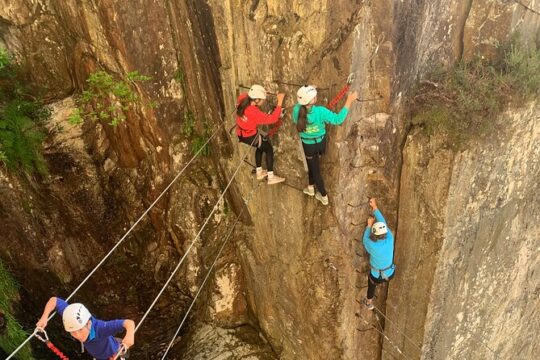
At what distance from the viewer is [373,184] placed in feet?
20.4

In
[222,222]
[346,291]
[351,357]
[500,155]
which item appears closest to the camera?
[500,155]

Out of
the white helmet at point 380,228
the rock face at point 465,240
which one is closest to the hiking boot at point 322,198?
the white helmet at point 380,228

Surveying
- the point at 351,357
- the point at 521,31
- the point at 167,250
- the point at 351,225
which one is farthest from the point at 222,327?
the point at 521,31

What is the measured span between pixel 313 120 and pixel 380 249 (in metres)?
2.03

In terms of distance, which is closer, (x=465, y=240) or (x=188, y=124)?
(x=465, y=240)

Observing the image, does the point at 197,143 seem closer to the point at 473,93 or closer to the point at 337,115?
the point at 337,115

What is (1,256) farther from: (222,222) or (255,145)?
(255,145)

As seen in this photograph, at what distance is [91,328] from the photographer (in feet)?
14.3

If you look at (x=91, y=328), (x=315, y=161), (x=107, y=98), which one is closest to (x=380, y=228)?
(x=315, y=161)

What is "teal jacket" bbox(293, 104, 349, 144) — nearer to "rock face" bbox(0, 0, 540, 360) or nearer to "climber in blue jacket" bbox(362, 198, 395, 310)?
"rock face" bbox(0, 0, 540, 360)

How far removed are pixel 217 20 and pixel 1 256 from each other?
17.9 feet

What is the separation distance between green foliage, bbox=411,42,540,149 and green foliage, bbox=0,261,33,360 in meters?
7.24

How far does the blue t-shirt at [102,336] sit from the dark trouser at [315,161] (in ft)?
9.29

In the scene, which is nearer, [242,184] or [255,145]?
[255,145]
